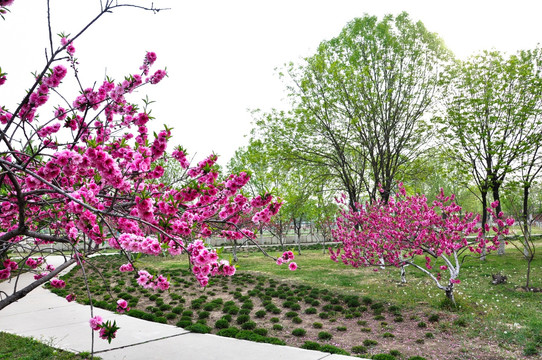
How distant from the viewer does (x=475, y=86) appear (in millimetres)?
14820

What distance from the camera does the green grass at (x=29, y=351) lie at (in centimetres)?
429

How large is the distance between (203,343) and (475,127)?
14506 mm

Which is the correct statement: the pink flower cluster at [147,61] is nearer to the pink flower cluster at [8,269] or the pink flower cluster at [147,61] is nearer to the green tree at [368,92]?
the pink flower cluster at [8,269]

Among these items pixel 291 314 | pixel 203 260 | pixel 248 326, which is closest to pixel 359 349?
pixel 248 326

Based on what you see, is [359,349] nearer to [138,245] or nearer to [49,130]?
[138,245]

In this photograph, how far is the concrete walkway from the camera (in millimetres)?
4305

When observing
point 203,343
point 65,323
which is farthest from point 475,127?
point 65,323

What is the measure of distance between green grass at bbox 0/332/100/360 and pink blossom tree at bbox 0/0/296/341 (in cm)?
75

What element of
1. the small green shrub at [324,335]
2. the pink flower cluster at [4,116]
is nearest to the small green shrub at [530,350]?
the small green shrub at [324,335]

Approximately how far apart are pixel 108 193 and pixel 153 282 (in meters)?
1.25

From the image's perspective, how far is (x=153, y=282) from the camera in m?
3.25

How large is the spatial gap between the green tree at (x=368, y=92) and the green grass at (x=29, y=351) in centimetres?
1088

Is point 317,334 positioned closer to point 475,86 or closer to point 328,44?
point 328,44

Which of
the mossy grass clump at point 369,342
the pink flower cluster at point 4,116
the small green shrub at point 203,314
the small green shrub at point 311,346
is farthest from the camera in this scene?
the small green shrub at point 203,314
